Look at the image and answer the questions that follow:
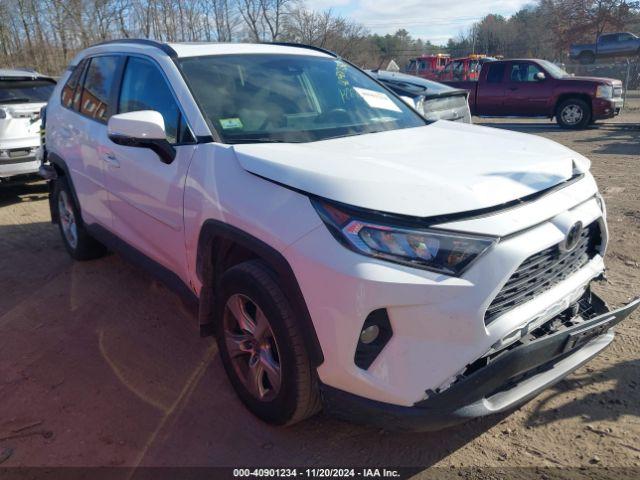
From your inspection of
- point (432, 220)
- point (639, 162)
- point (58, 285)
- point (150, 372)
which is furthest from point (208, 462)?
point (639, 162)

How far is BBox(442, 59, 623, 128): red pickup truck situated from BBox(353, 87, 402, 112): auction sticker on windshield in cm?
1183

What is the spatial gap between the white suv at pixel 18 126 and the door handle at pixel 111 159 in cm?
418

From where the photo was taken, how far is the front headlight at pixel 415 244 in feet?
6.86

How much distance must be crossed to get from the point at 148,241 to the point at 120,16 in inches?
985

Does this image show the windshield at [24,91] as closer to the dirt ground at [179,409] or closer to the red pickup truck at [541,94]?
the dirt ground at [179,409]

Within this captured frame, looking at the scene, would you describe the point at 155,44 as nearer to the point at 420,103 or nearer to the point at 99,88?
the point at 99,88

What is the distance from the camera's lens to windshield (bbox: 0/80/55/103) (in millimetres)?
7566

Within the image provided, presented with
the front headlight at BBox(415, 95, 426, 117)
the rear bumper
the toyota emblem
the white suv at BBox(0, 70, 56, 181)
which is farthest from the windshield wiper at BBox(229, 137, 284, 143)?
the rear bumper

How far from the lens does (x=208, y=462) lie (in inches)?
103

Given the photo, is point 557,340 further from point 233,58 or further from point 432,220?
point 233,58

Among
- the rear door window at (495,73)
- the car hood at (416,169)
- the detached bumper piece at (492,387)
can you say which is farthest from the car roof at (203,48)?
the rear door window at (495,73)

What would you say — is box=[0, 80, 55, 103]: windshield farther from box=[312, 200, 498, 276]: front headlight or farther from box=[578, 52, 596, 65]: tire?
box=[578, 52, 596, 65]: tire

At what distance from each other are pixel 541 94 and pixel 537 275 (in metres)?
13.7

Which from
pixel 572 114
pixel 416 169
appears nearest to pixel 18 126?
pixel 416 169
